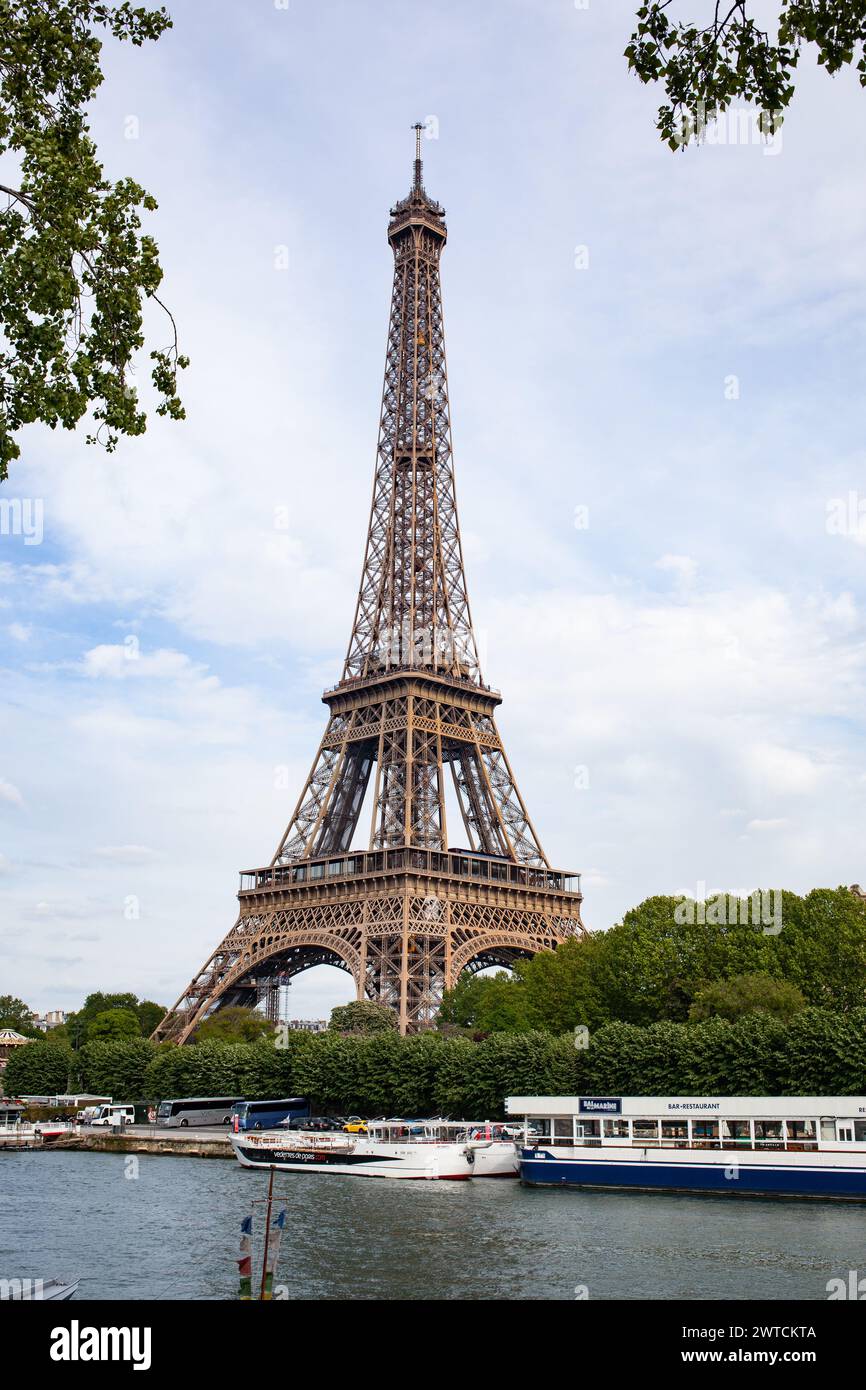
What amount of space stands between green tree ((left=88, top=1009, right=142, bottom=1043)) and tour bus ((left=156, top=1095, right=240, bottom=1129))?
55.5m

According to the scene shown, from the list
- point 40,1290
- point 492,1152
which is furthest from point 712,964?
point 40,1290

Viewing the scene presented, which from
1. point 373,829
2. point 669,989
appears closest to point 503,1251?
point 669,989

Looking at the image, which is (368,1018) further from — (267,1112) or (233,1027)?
(233,1027)

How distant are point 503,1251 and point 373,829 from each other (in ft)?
198

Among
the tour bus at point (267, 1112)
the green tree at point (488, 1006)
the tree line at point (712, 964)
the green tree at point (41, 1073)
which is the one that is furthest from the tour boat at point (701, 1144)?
the green tree at point (41, 1073)

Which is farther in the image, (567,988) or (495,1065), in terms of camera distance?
(567,988)

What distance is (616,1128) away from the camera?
5938 centimetres

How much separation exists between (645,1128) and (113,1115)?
44044mm

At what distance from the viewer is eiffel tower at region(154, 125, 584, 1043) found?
89.9 meters

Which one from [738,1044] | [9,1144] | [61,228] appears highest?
[61,228]

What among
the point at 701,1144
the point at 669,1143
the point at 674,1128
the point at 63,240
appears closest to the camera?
the point at 63,240

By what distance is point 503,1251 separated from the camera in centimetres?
3397

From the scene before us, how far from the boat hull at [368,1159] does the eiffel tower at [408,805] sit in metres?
17.8
